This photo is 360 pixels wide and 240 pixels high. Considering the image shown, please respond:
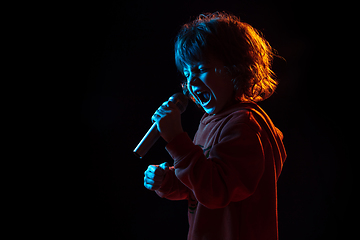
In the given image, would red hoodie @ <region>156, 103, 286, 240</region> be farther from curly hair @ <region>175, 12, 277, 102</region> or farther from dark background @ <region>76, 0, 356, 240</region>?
dark background @ <region>76, 0, 356, 240</region>

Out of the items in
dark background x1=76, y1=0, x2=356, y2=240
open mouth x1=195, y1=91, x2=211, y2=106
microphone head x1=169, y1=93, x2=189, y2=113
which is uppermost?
microphone head x1=169, y1=93, x2=189, y2=113

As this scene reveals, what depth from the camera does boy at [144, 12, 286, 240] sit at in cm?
54

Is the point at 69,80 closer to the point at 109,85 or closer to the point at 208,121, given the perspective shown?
the point at 109,85

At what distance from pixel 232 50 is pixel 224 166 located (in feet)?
1.02

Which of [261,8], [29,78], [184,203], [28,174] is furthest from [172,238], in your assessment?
[261,8]

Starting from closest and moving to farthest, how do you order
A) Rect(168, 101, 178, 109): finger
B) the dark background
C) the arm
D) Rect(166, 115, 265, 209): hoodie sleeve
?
Rect(166, 115, 265, 209): hoodie sleeve, Rect(168, 101, 178, 109): finger, the arm, the dark background

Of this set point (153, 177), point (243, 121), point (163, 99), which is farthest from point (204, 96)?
point (163, 99)

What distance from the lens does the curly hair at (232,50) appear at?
67 centimetres

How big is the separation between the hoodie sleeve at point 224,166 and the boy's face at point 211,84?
0.12 meters

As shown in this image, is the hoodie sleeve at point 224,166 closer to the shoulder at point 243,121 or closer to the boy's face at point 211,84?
the shoulder at point 243,121

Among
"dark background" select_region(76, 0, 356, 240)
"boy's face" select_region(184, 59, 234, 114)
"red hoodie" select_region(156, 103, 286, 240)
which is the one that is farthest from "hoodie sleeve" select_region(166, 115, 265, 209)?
"dark background" select_region(76, 0, 356, 240)

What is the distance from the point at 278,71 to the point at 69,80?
1063mm

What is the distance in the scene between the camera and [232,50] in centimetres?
67

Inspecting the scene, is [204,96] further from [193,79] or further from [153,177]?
[153,177]
